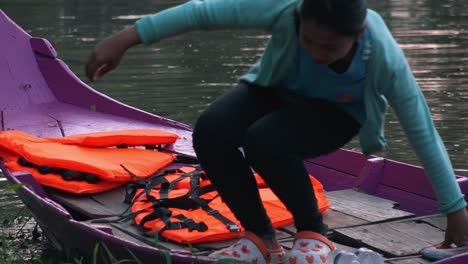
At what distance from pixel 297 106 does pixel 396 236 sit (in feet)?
3.16

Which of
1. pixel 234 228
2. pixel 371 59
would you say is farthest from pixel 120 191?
pixel 371 59

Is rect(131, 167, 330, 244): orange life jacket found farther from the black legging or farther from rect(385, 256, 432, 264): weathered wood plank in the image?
rect(385, 256, 432, 264): weathered wood plank

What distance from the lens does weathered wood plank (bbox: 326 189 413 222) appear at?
4.90m

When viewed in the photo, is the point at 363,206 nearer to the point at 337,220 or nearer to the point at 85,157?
the point at 337,220

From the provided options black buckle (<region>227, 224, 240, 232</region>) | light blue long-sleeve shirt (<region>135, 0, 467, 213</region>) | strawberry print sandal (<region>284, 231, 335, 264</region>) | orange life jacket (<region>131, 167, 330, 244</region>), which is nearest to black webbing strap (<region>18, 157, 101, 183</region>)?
orange life jacket (<region>131, 167, 330, 244</region>)

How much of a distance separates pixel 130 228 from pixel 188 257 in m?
0.81

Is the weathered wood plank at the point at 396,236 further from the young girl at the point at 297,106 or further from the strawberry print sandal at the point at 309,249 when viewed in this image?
the strawberry print sandal at the point at 309,249

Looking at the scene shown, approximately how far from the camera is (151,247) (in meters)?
4.11

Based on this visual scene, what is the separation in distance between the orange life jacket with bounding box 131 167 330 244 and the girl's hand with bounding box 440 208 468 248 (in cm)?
84

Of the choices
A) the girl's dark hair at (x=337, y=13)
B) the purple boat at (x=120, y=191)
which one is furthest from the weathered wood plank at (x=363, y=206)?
the girl's dark hair at (x=337, y=13)

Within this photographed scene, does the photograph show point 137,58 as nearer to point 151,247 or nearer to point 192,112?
point 192,112

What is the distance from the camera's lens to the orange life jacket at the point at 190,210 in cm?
446

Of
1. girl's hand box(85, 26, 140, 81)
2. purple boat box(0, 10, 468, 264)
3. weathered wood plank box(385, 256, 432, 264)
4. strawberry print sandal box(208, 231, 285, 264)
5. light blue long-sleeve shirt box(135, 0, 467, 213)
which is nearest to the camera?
girl's hand box(85, 26, 140, 81)

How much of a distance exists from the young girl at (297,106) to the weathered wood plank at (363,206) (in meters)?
0.78
